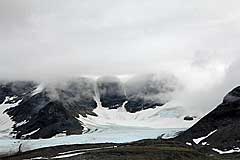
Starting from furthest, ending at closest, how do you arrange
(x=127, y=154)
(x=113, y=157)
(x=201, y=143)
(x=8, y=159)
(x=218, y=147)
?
1. (x=201, y=143)
2. (x=218, y=147)
3. (x=8, y=159)
4. (x=127, y=154)
5. (x=113, y=157)

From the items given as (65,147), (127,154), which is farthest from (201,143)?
(127,154)

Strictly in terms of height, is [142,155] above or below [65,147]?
below

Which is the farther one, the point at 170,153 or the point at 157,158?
the point at 170,153

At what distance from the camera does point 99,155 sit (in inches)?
5034

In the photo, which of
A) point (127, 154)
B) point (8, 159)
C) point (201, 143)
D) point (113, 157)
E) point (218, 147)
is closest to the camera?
point (113, 157)

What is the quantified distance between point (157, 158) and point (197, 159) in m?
14.2

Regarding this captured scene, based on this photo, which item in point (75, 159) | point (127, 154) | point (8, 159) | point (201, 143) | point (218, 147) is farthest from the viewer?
point (201, 143)

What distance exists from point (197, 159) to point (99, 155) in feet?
89.0

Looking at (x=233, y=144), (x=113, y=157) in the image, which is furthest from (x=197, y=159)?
(x=233, y=144)

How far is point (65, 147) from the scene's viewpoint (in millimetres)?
195875

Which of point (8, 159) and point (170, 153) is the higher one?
point (8, 159)

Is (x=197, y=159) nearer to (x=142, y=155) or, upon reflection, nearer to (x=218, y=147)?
(x=142, y=155)

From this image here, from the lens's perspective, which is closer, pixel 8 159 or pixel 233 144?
pixel 8 159

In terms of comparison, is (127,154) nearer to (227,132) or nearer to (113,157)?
(113,157)
